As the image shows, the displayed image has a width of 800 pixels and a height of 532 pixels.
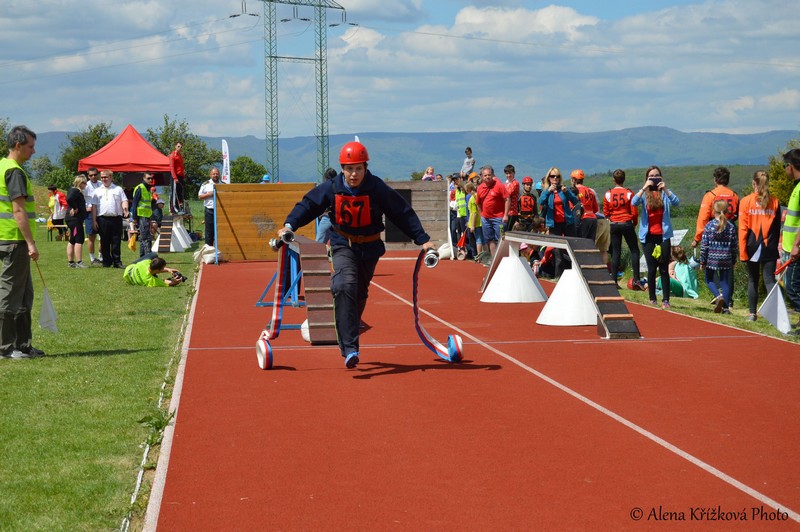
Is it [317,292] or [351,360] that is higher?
[317,292]

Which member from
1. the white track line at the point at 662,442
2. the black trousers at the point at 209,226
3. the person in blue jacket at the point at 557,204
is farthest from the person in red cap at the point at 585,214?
the black trousers at the point at 209,226

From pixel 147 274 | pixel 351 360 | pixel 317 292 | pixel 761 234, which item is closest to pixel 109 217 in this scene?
pixel 147 274

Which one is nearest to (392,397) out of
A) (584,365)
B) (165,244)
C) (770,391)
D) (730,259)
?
(584,365)

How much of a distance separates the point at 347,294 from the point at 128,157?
3092 centimetres

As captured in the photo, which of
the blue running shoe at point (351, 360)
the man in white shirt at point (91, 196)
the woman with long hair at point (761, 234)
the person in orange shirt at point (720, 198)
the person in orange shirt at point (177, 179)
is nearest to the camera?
the blue running shoe at point (351, 360)

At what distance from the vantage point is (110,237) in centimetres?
2288

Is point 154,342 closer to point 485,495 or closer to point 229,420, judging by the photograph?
point 229,420

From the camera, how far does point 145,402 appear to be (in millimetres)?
8500

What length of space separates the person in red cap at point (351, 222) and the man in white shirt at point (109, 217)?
44.9ft

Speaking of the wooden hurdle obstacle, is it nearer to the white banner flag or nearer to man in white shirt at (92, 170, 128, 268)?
man in white shirt at (92, 170, 128, 268)

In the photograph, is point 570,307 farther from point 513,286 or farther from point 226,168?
point 226,168

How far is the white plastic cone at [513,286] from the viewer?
16005 millimetres

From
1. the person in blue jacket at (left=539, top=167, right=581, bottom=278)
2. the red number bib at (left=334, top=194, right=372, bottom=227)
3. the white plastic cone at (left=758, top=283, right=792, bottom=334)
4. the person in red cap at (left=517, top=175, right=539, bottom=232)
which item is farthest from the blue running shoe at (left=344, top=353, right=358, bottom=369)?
the person in red cap at (left=517, top=175, right=539, bottom=232)

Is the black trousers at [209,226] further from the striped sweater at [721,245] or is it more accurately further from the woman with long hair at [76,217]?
the striped sweater at [721,245]
